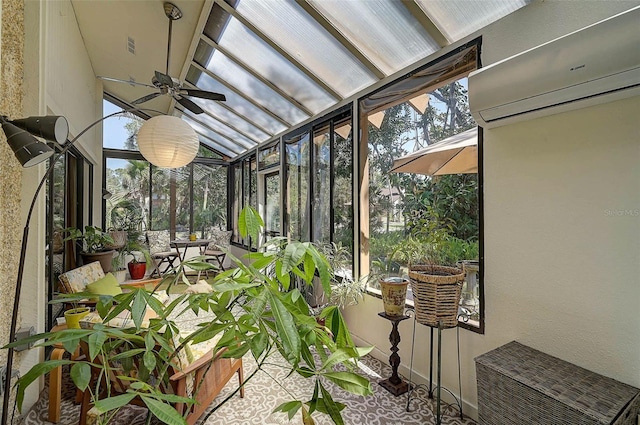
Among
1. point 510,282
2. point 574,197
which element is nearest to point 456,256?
point 510,282

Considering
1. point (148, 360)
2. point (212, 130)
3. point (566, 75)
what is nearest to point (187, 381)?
point (148, 360)

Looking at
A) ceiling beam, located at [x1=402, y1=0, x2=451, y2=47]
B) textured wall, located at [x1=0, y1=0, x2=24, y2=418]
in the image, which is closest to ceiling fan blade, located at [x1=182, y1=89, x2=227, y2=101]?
textured wall, located at [x1=0, y1=0, x2=24, y2=418]

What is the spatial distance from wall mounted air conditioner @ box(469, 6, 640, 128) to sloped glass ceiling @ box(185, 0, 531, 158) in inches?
25.8

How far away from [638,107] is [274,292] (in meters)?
1.93

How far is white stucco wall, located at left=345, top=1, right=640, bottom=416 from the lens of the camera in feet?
4.98

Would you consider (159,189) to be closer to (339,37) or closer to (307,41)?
(307,41)

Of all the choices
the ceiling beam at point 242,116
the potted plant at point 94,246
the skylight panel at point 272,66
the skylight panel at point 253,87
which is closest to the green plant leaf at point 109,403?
the skylight panel at point 272,66

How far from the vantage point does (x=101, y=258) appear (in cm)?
434

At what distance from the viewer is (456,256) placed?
2.34 metres

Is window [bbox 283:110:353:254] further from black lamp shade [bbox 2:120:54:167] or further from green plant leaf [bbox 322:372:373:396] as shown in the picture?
green plant leaf [bbox 322:372:373:396]

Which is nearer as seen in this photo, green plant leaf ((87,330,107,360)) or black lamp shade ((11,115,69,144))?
green plant leaf ((87,330,107,360))

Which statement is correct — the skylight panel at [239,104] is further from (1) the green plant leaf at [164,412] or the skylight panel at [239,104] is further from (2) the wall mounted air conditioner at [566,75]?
(1) the green plant leaf at [164,412]

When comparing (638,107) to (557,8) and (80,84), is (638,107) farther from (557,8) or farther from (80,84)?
(80,84)

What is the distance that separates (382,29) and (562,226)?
189 cm
